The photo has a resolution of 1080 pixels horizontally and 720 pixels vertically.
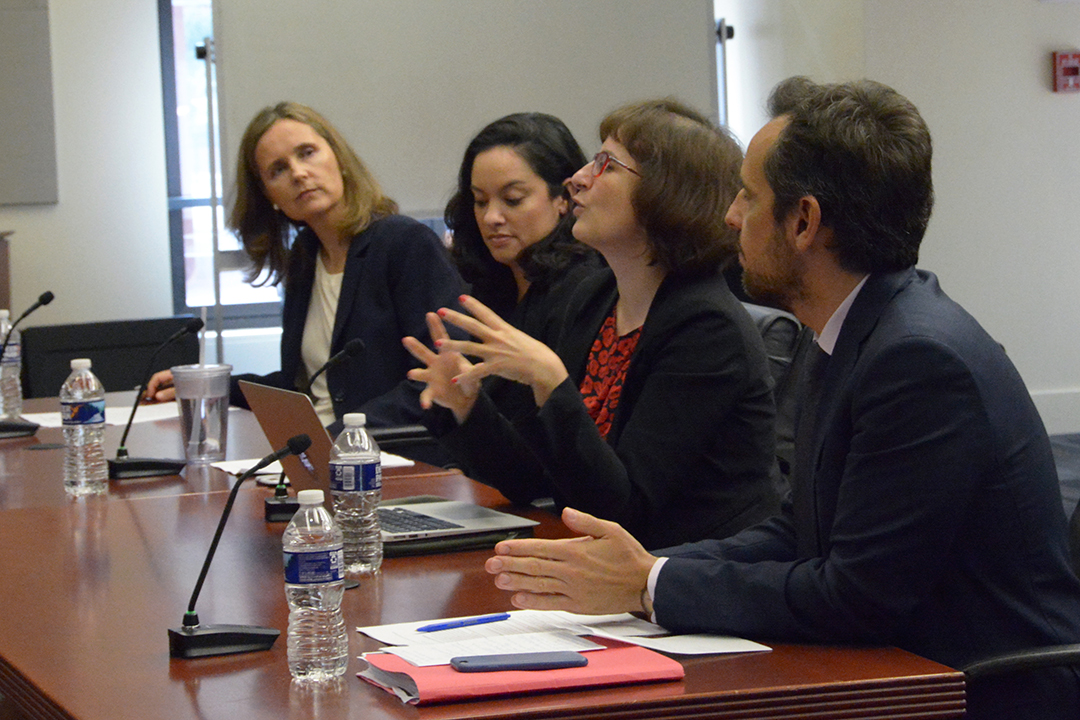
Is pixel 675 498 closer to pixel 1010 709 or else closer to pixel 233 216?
pixel 1010 709

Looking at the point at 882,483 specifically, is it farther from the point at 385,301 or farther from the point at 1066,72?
the point at 1066,72

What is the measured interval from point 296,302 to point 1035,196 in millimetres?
3605

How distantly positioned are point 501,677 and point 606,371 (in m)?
1.21

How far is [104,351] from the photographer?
173 inches

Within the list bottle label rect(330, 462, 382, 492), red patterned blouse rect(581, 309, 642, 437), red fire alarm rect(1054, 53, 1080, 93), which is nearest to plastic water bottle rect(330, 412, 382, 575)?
bottle label rect(330, 462, 382, 492)

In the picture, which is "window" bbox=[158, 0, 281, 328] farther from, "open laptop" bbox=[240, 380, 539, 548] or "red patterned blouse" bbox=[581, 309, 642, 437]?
"open laptop" bbox=[240, 380, 539, 548]

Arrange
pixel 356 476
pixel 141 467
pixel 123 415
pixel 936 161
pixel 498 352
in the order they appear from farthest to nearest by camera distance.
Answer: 1. pixel 936 161
2. pixel 123 415
3. pixel 141 467
4. pixel 498 352
5. pixel 356 476

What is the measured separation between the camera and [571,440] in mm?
1865

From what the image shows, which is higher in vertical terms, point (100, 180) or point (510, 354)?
point (100, 180)

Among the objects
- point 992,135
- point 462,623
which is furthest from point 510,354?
point 992,135

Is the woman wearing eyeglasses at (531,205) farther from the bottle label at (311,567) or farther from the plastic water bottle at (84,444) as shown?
the bottle label at (311,567)

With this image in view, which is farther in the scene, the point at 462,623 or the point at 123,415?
A: the point at 123,415

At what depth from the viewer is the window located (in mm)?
5773

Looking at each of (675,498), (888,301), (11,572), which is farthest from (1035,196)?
(11,572)
